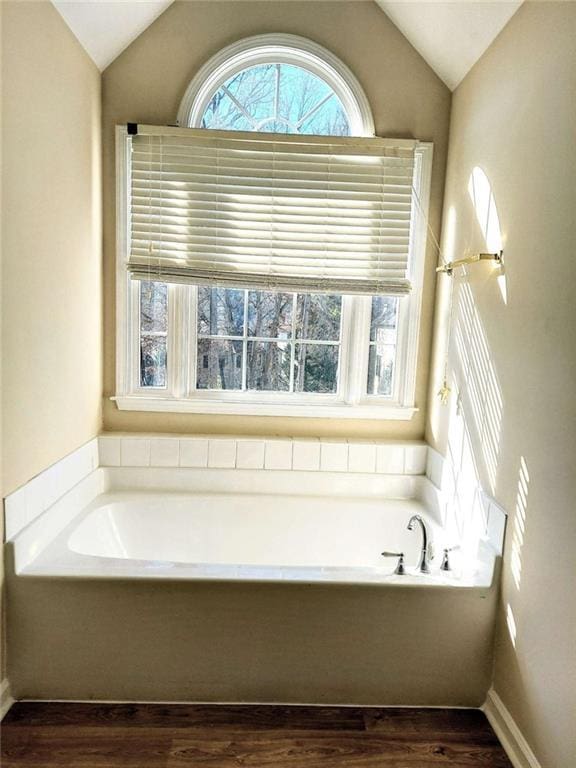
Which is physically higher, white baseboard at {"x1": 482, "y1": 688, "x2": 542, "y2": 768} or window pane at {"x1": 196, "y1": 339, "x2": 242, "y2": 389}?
window pane at {"x1": 196, "y1": 339, "x2": 242, "y2": 389}

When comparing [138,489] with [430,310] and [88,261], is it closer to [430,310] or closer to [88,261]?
[88,261]

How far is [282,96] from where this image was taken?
245cm

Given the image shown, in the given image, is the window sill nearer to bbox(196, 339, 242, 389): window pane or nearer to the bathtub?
bbox(196, 339, 242, 389): window pane

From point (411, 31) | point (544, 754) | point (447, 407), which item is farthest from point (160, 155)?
point (544, 754)

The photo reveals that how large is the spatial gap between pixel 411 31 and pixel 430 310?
4.15ft

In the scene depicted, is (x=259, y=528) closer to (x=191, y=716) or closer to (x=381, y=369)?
(x=191, y=716)

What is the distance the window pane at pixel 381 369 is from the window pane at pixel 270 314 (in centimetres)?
45

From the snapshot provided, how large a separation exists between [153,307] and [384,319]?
3.85 feet

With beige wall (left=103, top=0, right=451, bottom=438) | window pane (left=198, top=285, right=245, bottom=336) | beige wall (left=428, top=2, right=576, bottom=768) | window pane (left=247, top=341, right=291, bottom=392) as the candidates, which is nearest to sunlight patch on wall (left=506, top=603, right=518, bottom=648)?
beige wall (left=428, top=2, right=576, bottom=768)

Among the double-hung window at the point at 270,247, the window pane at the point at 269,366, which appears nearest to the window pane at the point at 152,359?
the double-hung window at the point at 270,247

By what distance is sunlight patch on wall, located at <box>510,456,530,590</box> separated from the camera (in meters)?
1.63

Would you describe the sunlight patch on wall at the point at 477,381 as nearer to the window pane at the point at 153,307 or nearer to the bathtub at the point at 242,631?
the bathtub at the point at 242,631

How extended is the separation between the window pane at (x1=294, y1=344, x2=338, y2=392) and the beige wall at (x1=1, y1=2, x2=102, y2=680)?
1009 millimetres

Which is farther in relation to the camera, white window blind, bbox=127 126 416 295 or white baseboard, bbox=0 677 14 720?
white window blind, bbox=127 126 416 295
